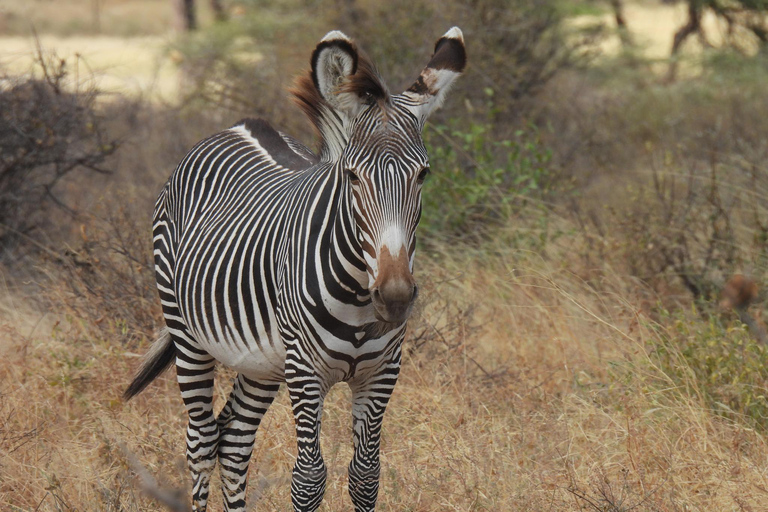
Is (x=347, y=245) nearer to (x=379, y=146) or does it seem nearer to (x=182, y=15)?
(x=379, y=146)

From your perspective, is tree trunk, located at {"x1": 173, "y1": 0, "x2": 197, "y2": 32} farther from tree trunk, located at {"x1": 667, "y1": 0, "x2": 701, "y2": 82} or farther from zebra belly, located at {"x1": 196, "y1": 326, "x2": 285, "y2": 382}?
zebra belly, located at {"x1": 196, "y1": 326, "x2": 285, "y2": 382}

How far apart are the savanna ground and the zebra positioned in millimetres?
420

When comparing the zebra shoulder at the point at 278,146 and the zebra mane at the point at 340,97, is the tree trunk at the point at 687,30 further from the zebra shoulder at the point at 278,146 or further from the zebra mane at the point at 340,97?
the zebra mane at the point at 340,97

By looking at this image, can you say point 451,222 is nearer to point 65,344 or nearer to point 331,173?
point 65,344

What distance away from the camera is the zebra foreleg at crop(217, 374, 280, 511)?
3734 millimetres

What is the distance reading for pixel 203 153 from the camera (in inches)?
164

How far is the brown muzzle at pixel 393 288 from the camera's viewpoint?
251 centimetres

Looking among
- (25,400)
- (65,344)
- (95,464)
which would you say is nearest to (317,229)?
(95,464)

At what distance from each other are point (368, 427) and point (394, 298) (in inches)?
34.9

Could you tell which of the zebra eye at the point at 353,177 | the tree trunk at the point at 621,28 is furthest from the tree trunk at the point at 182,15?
the zebra eye at the point at 353,177

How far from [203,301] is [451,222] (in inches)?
133

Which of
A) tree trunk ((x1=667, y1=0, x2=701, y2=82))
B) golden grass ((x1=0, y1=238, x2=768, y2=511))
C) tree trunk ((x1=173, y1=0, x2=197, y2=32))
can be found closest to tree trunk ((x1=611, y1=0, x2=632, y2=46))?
tree trunk ((x1=667, y1=0, x2=701, y2=82))

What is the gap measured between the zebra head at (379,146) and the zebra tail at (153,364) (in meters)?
1.54

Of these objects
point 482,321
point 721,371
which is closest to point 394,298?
point 721,371
